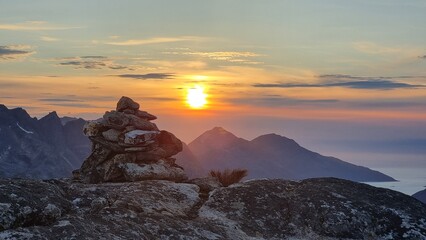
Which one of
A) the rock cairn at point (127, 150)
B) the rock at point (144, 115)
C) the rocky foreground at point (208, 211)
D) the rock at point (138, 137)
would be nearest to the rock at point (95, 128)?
the rock cairn at point (127, 150)

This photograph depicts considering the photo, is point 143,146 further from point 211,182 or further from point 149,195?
point 149,195

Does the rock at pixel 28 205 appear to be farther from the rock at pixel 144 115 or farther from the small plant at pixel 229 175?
the rock at pixel 144 115

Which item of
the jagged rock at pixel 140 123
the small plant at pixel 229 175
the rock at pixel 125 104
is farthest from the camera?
the rock at pixel 125 104

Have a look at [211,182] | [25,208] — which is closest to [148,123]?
[211,182]

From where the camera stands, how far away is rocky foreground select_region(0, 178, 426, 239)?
17.5 m

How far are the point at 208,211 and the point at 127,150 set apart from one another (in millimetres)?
10095

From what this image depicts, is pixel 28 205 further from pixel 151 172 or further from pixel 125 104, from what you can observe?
pixel 125 104

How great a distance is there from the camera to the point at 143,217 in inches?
781

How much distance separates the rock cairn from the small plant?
173 cm

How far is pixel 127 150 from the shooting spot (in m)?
31.7

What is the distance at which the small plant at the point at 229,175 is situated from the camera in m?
29.6

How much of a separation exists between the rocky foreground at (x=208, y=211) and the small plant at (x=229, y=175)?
2.39 meters

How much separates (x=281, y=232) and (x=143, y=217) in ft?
18.9

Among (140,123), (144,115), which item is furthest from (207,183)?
(144,115)
